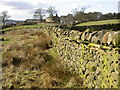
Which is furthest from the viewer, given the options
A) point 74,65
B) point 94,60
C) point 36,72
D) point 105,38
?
point 36,72

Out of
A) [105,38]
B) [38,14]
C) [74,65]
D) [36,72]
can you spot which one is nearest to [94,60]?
[105,38]

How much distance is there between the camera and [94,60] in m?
4.16

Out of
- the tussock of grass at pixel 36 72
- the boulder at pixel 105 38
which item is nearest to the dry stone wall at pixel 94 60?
the boulder at pixel 105 38

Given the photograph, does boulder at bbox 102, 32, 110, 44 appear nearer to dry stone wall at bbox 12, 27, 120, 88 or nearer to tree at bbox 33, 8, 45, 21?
dry stone wall at bbox 12, 27, 120, 88

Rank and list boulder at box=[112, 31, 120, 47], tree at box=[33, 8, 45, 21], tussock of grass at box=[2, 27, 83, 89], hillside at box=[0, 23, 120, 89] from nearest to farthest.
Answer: boulder at box=[112, 31, 120, 47] → hillside at box=[0, 23, 120, 89] → tussock of grass at box=[2, 27, 83, 89] → tree at box=[33, 8, 45, 21]

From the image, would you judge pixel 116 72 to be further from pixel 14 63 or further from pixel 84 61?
pixel 14 63

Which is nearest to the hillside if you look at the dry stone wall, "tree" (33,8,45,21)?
the dry stone wall

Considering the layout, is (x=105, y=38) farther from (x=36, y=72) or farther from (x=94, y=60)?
(x=36, y=72)

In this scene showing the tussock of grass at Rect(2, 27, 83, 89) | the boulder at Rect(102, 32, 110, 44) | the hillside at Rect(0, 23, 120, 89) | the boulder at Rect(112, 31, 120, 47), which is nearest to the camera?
the boulder at Rect(112, 31, 120, 47)

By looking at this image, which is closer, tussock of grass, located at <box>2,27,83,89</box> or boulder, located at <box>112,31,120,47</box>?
boulder, located at <box>112,31,120,47</box>

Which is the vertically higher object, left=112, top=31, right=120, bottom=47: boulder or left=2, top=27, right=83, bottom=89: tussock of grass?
left=112, top=31, right=120, bottom=47: boulder

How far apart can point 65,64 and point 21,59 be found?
2.38 meters

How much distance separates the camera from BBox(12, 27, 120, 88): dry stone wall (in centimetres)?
329

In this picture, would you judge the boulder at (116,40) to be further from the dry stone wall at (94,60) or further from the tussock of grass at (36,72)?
the tussock of grass at (36,72)
